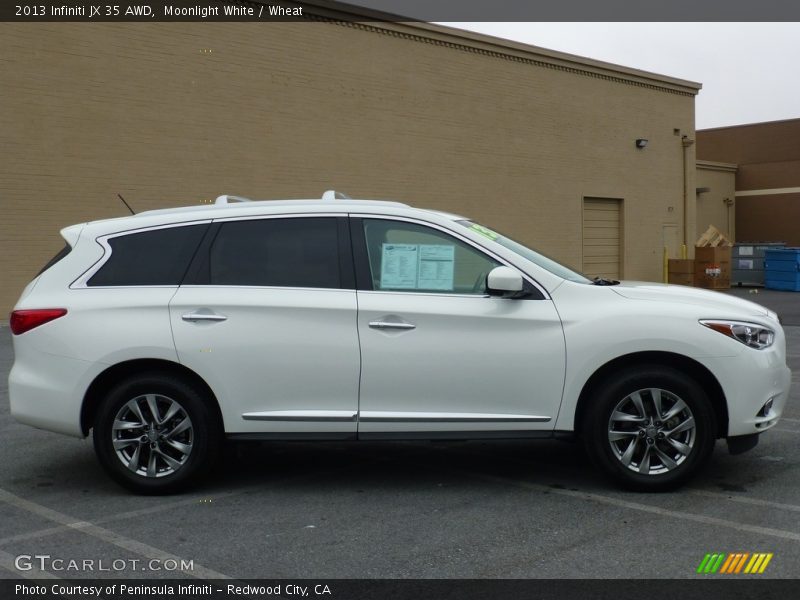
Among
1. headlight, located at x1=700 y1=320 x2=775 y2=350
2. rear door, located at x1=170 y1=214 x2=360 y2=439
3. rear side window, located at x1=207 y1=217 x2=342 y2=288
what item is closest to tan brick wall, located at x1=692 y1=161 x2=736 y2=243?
headlight, located at x1=700 y1=320 x2=775 y2=350

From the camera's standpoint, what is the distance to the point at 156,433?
5.69m

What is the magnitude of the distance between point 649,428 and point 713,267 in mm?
23920

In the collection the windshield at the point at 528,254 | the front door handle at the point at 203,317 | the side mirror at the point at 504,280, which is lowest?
the front door handle at the point at 203,317

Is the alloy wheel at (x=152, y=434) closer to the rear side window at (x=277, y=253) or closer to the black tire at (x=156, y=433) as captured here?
the black tire at (x=156, y=433)

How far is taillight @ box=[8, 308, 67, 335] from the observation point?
19.0 ft

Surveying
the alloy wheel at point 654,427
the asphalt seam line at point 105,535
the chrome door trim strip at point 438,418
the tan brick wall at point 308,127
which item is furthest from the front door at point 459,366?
the tan brick wall at point 308,127

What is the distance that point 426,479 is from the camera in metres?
6.12

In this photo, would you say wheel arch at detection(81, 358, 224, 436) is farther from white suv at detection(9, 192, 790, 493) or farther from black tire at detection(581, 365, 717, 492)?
black tire at detection(581, 365, 717, 492)

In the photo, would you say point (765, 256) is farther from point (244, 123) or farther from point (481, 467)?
point (481, 467)

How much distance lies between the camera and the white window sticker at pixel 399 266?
5773 mm

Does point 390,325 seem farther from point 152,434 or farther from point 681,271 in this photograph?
point 681,271

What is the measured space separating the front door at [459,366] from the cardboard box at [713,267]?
23.7m

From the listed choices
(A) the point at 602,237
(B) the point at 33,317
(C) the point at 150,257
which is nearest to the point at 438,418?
(C) the point at 150,257

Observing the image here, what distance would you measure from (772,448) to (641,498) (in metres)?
1.88
